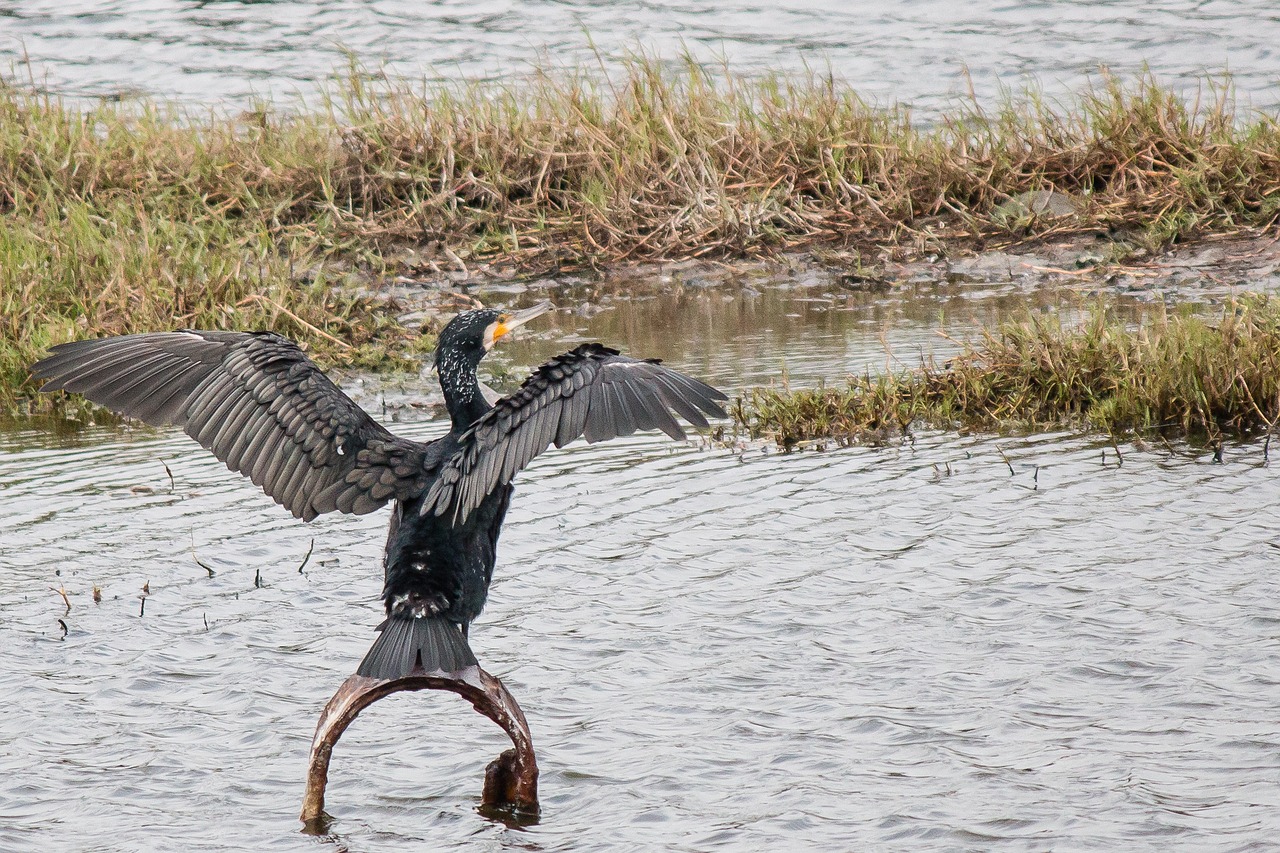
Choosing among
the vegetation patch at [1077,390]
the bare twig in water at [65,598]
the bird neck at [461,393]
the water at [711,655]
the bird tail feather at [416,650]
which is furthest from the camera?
the vegetation patch at [1077,390]

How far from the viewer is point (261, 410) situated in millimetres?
5195

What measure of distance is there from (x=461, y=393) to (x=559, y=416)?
83 centimetres

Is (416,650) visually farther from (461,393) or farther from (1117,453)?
(1117,453)

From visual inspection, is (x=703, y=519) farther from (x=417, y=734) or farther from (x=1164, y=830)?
(x=1164, y=830)

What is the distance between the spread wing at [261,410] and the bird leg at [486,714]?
81 centimetres

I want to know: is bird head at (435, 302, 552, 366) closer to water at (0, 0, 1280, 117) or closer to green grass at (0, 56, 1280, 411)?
green grass at (0, 56, 1280, 411)

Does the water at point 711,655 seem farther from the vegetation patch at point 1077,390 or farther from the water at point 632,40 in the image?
the water at point 632,40

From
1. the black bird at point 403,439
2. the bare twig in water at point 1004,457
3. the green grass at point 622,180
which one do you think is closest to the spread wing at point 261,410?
the black bird at point 403,439

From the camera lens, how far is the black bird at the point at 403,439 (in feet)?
15.0

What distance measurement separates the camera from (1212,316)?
8.70 metres

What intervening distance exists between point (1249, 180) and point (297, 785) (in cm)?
781

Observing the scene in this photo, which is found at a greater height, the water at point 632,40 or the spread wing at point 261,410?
the water at point 632,40

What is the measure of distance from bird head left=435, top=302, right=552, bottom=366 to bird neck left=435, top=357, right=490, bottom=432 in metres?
0.04

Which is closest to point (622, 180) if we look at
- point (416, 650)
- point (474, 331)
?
point (474, 331)
